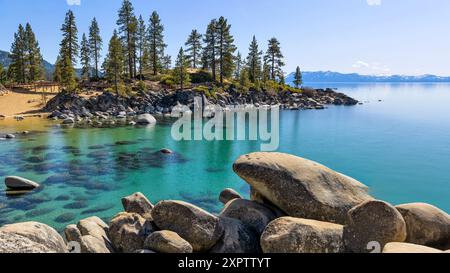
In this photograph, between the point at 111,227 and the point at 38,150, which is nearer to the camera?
the point at 111,227

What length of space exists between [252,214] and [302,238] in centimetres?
302

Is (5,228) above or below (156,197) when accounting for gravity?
above

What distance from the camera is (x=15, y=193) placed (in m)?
23.4

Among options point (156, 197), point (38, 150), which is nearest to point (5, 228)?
point (156, 197)

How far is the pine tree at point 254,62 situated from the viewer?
115 metres

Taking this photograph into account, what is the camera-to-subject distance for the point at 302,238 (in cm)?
980

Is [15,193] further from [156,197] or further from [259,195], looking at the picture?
[259,195]

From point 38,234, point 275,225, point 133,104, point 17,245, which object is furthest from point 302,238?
point 133,104

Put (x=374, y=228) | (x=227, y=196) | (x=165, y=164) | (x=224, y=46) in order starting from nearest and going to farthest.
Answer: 1. (x=374, y=228)
2. (x=227, y=196)
3. (x=165, y=164)
4. (x=224, y=46)

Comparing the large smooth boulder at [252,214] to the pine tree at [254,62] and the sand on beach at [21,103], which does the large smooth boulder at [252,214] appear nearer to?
the sand on beach at [21,103]

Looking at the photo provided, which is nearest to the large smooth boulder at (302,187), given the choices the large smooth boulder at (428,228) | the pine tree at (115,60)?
the large smooth boulder at (428,228)

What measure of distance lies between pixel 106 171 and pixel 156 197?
8693mm

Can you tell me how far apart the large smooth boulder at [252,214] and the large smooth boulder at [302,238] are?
78.6 inches

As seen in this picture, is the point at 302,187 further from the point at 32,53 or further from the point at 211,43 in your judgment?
the point at 32,53
